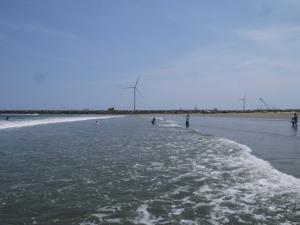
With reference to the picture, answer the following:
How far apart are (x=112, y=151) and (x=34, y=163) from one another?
633 centimetres

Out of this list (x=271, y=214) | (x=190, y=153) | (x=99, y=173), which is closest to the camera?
(x=271, y=214)

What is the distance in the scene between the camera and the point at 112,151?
80.2 ft

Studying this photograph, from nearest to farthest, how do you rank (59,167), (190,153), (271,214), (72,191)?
(271,214)
(72,191)
(59,167)
(190,153)

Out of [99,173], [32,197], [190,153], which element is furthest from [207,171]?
[32,197]

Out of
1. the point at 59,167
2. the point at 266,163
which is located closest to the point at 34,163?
the point at 59,167

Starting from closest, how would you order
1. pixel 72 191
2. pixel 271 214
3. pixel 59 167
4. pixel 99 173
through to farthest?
pixel 271 214
pixel 72 191
pixel 99 173
pixel 59 167

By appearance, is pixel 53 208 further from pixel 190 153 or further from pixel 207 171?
pixel 190 153

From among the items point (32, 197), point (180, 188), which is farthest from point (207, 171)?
point (32, 197)

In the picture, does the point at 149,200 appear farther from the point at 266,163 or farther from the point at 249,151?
the point at 249,151

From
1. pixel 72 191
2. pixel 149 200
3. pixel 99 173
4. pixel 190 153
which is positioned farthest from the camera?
pixel 190 153

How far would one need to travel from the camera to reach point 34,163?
19.1 meters

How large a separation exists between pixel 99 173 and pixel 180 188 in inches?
171

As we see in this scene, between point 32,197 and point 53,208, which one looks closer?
point 53,208

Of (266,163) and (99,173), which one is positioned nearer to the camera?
(99,173)
